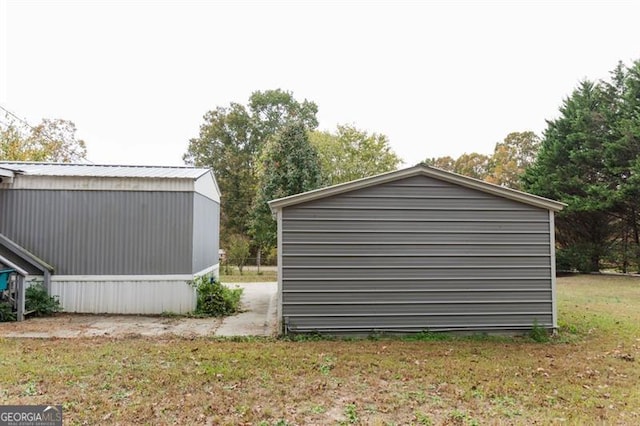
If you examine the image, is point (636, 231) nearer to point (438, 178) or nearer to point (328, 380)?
point (438, 178)

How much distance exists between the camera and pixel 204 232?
8977 millimetres

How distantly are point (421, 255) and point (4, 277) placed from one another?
268 inches

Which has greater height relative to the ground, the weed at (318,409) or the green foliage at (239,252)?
the green foliage at (239,252)

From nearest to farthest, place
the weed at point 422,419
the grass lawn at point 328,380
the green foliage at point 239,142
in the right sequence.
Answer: the weed at point 422,419, the grass lawn at point 328,380, the green foliage at point 239,142

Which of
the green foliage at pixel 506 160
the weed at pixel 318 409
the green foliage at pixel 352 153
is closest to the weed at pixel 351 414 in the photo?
the weed at pixel 318 409

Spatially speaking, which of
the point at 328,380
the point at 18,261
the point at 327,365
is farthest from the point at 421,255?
the point at 18,261

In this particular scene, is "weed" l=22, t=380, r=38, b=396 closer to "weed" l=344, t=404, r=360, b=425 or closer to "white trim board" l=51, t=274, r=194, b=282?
"weed" l=344, t=404, r=360, b=425

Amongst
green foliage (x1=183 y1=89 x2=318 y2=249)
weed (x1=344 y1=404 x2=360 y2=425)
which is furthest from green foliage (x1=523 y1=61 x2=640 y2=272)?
weed (x1=344 y1=404 x2=360 y2=425)

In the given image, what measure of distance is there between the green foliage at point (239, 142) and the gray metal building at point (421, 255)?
20130 mm

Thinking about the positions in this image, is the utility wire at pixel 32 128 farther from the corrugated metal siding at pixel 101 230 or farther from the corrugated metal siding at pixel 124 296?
the corrugated metal siding at pixel 124 296

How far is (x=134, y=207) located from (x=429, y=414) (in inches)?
254

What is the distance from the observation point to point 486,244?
606 centimetres

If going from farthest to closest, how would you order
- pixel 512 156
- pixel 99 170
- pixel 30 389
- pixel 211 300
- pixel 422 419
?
pixel 512 156 < pixel 99 170 < pixel 211 300 < pixel 30 389 < pixel 422 419

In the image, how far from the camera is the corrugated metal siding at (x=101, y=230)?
738 centimetres
